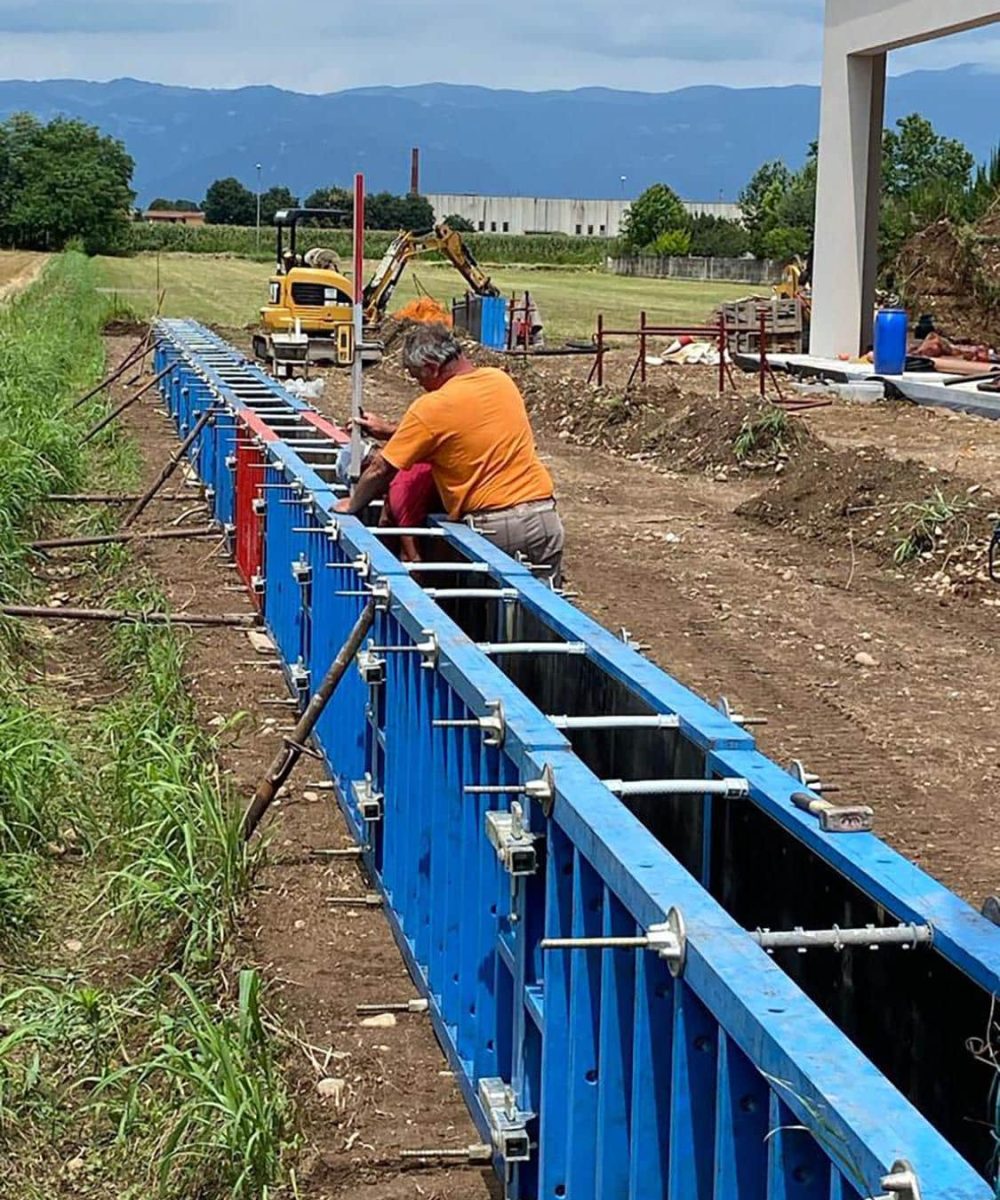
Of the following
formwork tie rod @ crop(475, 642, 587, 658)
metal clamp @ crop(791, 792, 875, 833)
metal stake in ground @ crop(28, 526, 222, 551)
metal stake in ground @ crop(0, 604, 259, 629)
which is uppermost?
formwork tie rod @ crop(475, 642, 587, 658)

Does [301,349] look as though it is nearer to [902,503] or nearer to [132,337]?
[132,337]

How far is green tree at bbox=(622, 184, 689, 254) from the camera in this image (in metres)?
109

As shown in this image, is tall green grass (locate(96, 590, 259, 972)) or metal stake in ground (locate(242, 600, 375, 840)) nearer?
tall green grass (locate(96, 590, 259, 972))

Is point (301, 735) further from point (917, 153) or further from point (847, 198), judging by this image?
Result: point (917, 153)

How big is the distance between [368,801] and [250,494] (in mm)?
4595

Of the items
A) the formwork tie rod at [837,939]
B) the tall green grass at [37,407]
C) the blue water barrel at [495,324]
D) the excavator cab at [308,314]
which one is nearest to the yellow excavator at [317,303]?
the excavator cab at [308,314]

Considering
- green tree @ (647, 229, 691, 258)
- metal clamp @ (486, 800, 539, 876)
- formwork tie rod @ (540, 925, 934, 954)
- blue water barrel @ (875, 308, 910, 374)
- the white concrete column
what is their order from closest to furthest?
formwork tie rod @ (540, 925, 934, 954) → metal clamp @ (486, 800, 539, 876) → blue water barrel @ (875, 308, 910, 374) → the white concrete column → green tree @ (647, 229, 691, 258)

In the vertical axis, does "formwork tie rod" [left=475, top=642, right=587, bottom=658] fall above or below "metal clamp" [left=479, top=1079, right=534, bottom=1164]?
above

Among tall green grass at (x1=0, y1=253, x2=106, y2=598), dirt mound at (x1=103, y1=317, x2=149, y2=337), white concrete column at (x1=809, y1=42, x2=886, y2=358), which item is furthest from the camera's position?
dirt mound at (x1=103, y1=317, x2=149, y2=337)

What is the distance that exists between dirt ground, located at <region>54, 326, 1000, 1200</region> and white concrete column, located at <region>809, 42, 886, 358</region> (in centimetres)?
881

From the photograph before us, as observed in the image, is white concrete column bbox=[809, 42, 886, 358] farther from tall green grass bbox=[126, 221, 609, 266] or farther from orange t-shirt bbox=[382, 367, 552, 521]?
tall green grass bbox=[126, 221, 609, 266]

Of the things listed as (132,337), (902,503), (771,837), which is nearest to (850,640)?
(902,503)

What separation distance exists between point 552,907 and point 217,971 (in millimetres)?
2222

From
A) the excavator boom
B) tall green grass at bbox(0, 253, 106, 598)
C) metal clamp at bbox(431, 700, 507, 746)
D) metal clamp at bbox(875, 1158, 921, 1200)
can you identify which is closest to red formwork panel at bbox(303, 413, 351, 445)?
tall green grass at bbox(0, 253, 106, 598)
